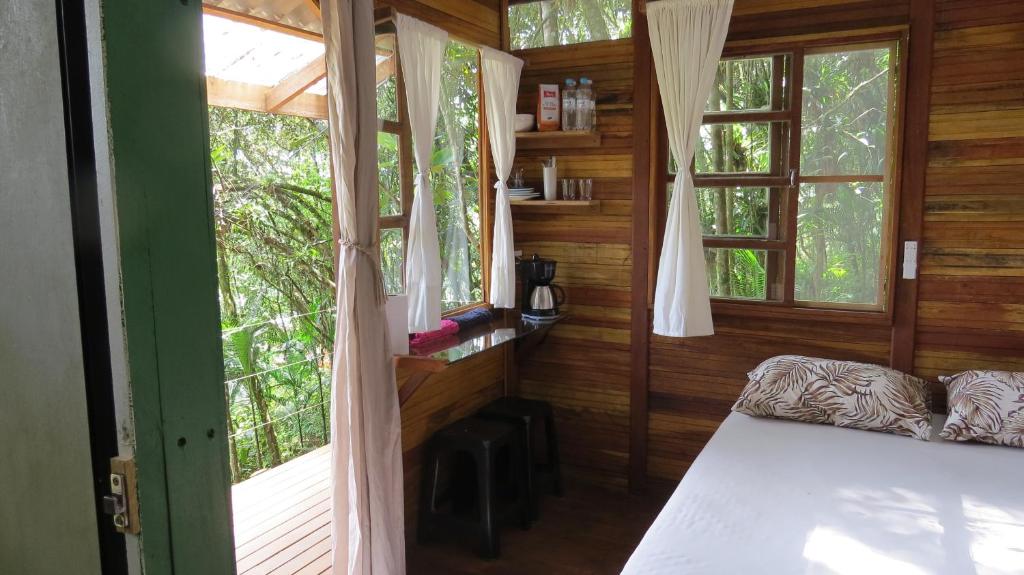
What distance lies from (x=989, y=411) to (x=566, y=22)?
2.51 meters

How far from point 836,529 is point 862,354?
1402 millimetres

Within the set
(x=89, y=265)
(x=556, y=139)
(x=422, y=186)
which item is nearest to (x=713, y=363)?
(x=556, y=139)

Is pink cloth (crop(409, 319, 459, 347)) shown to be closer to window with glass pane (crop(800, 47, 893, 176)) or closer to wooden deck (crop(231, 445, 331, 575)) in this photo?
wooden deck (crop(231, 445, 331, 575))

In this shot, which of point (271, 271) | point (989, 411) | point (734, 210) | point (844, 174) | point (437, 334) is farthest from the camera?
point (271, 271)

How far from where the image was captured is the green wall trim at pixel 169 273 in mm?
783

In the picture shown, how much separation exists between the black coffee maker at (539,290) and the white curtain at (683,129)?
0.58 meters

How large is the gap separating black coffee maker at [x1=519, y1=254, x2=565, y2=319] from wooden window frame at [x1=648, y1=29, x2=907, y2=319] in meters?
0.50

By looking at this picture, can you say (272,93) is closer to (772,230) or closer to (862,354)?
(772,230)

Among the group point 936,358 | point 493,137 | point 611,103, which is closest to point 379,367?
point 493,137

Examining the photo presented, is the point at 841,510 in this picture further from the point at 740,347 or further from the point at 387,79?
the point at 387,79

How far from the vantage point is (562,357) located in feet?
12.4

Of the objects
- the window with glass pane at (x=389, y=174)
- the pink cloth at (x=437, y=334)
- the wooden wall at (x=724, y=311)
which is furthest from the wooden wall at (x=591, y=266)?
the window with glass pane at (x=389, y=174)

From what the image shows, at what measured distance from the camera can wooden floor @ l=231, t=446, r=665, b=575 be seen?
292 centimetres

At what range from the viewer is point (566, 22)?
3.59 m
